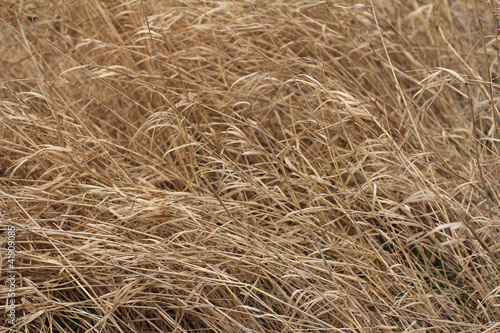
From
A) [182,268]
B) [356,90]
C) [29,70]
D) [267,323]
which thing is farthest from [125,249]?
[29,70]

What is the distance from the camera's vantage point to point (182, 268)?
1.35 meters

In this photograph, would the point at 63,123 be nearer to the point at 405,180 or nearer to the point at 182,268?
the point at 182,268

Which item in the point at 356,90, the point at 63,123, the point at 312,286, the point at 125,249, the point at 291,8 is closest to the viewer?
the point at 312,286

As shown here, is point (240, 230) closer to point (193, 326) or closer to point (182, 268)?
point (182, 268)

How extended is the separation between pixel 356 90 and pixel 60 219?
1.13 meters

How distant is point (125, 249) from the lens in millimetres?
1262

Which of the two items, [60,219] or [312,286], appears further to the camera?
[60,219]

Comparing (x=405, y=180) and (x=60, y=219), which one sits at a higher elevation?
(x=60, y=219)

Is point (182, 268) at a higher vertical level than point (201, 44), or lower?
lower

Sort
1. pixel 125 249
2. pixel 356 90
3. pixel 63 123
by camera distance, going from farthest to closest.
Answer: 1. pixel 356 90
2. pixel 63 123
3. pixel 125 249

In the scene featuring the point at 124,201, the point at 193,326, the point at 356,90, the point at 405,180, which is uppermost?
the point at 124,201

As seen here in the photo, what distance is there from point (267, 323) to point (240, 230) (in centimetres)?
27

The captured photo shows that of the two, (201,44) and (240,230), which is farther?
(201,44)

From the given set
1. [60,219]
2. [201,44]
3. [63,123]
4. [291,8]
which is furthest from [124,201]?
[291,8]
